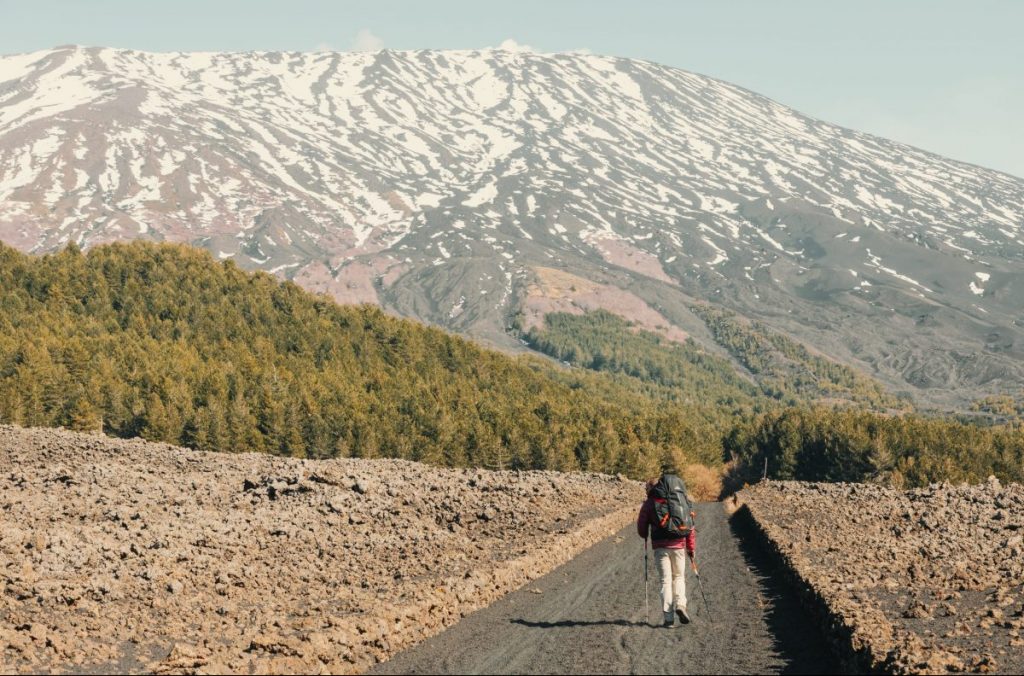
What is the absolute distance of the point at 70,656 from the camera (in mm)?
19750

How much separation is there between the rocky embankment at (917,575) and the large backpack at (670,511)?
361 centimetres

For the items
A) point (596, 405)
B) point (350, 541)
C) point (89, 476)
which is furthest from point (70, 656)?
point (596, 405)

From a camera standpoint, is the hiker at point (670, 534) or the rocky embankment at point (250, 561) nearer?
the rocky embankment at point (250, 561)

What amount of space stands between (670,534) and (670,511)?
51cm

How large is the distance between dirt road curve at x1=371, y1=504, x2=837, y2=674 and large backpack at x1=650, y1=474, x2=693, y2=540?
2.14 meters

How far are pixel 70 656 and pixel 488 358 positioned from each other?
14461cm

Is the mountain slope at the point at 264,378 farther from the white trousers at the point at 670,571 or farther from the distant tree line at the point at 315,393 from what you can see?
the white trousers at the point at 670,571

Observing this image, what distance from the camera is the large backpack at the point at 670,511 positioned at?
21828mm

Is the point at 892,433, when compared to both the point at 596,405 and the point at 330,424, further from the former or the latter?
the point at 330,424

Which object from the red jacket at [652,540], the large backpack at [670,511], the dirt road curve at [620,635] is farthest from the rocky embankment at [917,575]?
the large backpack at [670,511]

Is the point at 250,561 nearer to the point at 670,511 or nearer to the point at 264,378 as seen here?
the point at 670,511

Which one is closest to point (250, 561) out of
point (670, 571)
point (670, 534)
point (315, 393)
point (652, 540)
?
point (652, 540)

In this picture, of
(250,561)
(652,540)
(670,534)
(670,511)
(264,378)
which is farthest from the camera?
(264,378)

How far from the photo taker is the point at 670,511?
72.1 feet
